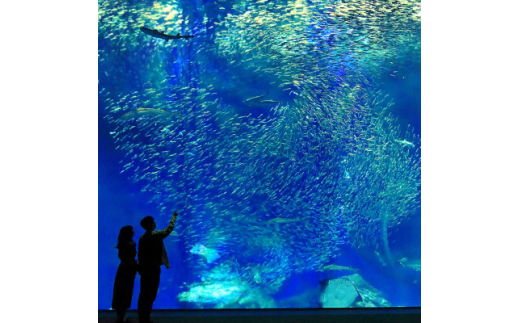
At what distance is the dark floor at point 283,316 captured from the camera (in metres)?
6.04

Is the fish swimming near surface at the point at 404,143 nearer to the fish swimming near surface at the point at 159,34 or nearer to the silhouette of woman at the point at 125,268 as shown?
the fish swimming near surface at the point at 159,34

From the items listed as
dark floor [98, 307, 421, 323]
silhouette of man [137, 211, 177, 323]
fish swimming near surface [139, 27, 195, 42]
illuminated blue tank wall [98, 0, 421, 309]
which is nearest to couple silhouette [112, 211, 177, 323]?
silhouette of man [137, 211, 177, 323]

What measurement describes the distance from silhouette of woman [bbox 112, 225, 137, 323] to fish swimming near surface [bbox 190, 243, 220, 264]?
1.56 metres

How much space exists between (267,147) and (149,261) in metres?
2.70

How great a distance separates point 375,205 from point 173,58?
405 centimetres

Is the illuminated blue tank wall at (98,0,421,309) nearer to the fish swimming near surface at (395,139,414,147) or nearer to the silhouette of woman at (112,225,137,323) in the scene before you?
the fish swimming near surface at (395,139,414,147)

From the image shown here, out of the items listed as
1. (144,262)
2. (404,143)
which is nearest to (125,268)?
(144,262)

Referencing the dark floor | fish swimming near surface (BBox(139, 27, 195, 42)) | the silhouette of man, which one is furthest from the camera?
Answer: fish swimming near surface (BBox(139, 27, 195, 42))

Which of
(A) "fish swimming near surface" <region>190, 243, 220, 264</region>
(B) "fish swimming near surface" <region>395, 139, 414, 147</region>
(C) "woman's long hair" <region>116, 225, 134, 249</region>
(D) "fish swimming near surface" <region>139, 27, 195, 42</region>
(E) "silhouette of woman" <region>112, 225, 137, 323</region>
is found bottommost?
(A) "fish swimming near surface" <region>190, 243, 220, 264</region>

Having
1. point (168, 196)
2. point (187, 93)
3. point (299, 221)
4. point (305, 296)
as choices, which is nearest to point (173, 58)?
point (187, 93)

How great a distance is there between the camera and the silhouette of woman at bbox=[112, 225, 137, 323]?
205 inches

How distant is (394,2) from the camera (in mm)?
7047

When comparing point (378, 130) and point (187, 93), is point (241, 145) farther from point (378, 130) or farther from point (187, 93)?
point (378, 130)

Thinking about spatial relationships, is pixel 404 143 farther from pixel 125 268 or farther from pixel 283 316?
pixel 125 268
